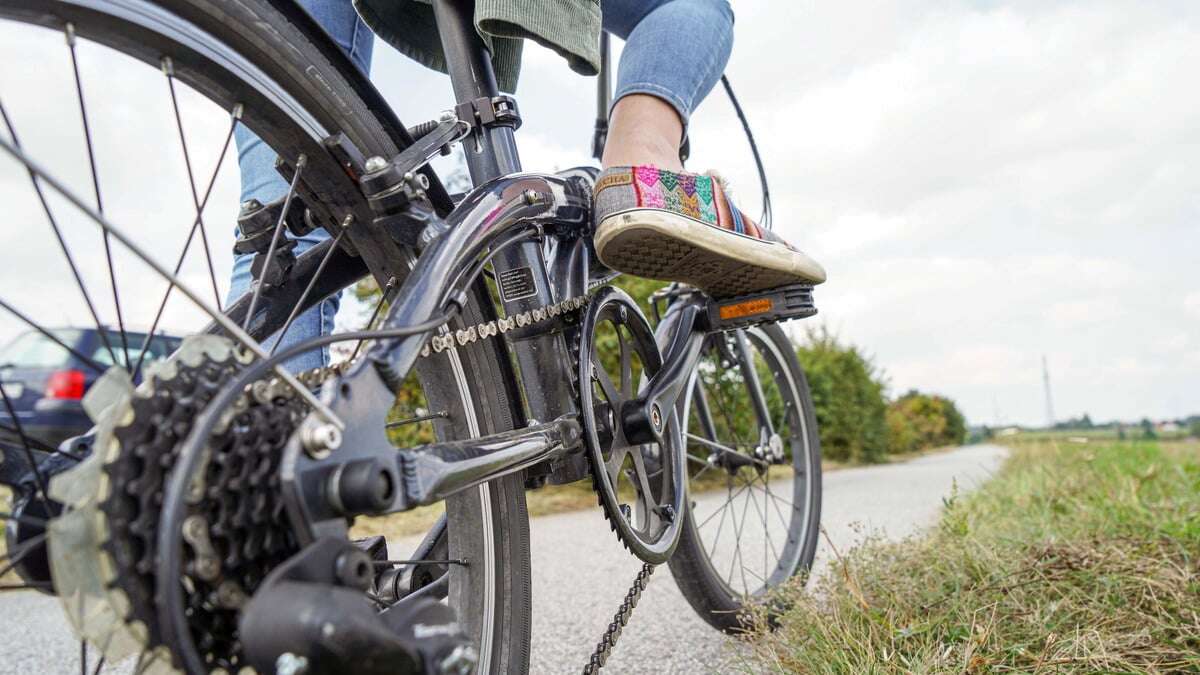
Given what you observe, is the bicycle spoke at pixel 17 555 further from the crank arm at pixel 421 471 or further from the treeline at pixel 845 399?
the treeline at pixel 845 399

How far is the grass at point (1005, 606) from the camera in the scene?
1.36 m

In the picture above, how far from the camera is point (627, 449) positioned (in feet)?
4.72

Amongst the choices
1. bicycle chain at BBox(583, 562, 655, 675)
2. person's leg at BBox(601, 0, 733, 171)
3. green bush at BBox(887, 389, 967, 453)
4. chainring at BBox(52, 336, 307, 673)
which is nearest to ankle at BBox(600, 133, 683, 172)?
person's leg at BBox(601, 0, 733, 171)

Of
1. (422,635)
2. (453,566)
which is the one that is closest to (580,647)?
(453,566)

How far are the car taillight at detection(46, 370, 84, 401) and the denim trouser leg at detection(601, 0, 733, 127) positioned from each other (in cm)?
489

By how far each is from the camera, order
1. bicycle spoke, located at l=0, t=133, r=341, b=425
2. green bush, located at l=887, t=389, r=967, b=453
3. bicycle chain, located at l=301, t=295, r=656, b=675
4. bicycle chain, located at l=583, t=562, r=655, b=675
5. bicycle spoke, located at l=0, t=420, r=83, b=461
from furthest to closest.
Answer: green bush, located at l=887, t=389, r=967, b=453, bicycle chain, located at l=583, t=562, r=655, b=675, bicycle chain, located at l=301, t=295, r=656, b=675, bicycle spoke, located at l=0, t=420, r=83, b=461, bicycle spoke, located at l=0, t=133, r=341, b=425

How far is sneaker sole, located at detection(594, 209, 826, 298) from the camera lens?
125 centimetres

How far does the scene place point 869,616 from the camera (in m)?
1.49

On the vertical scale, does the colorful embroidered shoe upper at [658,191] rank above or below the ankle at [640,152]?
below

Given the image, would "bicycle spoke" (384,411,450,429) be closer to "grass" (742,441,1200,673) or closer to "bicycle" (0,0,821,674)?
"bicycle" (0,0,821,674)

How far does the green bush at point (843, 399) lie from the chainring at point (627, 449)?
21.6 feet

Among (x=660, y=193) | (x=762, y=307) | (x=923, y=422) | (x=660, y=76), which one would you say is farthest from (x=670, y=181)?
(x=923, y=422)

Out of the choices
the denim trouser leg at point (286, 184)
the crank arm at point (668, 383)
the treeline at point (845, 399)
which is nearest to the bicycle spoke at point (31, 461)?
the denim trouser leg at point (286, 184)

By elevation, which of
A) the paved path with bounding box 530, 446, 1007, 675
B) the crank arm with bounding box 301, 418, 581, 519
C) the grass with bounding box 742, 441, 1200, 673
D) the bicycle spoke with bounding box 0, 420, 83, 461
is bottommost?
the paved path with bounding box 530, 446, 1007, 675
